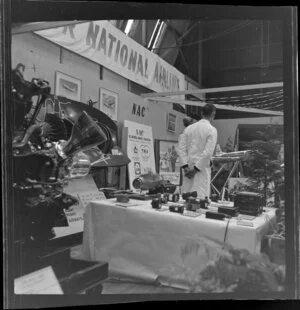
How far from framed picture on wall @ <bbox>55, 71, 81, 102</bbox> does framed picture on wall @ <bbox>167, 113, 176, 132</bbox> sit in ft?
1.45

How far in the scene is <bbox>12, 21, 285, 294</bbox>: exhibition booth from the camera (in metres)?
1.58

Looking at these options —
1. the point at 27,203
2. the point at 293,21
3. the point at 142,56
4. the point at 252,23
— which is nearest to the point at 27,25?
the point at 142,56

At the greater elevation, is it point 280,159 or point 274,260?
point 280,159

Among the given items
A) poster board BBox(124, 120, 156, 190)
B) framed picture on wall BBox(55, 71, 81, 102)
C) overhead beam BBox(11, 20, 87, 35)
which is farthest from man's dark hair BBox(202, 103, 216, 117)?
overhead beam BBox(11, 20, 87, 35)

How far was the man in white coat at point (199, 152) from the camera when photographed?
175 cm

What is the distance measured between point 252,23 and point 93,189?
43.9 inches

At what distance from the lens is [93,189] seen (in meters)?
1.70

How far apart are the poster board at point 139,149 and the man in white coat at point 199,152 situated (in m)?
0.15

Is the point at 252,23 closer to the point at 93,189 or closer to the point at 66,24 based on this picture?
the point at 66,24

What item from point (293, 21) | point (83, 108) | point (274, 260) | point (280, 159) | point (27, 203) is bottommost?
point (274, 260)

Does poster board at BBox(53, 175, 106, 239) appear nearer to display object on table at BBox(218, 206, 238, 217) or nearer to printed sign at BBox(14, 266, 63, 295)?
printed sign at BBox(14, 266, 63, 295)

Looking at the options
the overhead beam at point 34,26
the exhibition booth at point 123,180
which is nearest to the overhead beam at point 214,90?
the exhibition booth at point 123,180

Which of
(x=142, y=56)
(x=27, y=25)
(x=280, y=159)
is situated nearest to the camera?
(x=27, y=25)

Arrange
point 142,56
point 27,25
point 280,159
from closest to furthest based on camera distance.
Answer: point 27,25
point 280,159
point 142,56
